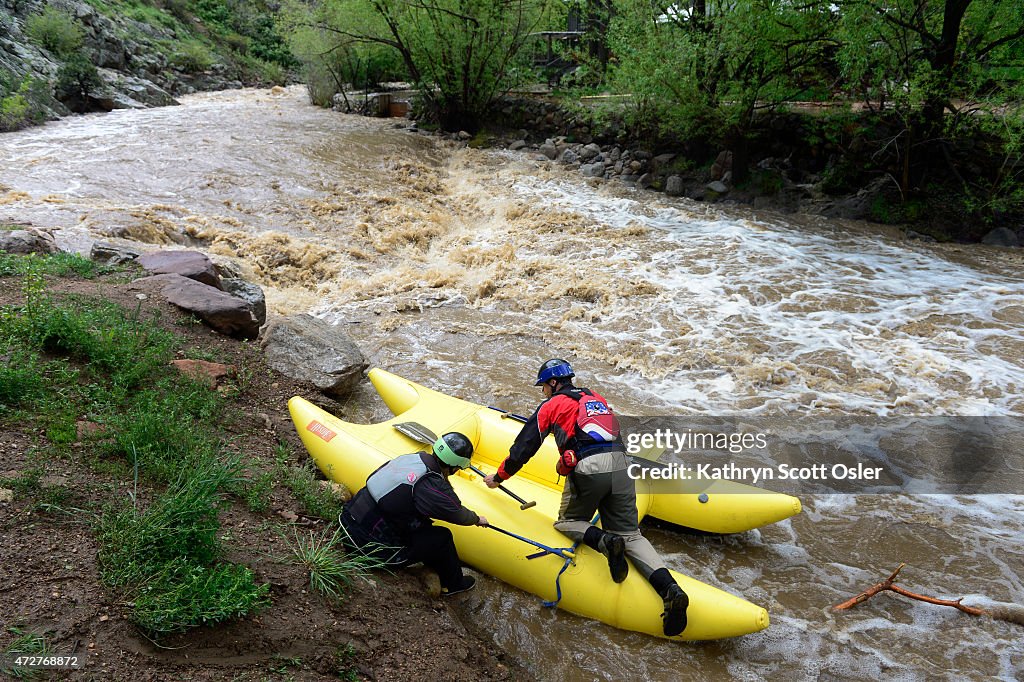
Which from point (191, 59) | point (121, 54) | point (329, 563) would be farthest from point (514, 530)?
point (191, 59)

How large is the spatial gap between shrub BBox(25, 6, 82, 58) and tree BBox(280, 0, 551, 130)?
18.9 ft

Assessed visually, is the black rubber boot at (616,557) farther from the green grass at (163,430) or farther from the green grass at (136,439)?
the green grass at (163,430)

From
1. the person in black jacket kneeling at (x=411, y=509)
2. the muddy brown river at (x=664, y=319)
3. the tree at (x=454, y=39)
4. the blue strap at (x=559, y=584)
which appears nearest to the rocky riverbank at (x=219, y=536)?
the person in black jacket kneeling at (x=411, y=509)

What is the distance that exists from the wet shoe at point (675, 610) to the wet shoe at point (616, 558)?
0.81ft

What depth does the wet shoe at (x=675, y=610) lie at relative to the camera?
2.98 m

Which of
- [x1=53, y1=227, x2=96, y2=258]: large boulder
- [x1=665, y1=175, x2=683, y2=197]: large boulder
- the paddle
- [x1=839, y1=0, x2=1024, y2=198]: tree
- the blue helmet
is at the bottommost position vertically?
the paddle

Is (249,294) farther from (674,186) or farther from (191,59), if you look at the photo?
(191,59)

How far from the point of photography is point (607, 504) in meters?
3.30

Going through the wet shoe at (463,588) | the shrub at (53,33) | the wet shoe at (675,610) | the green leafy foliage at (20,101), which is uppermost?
the shrub at (53,33)

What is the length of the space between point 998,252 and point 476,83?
11448 millimetres

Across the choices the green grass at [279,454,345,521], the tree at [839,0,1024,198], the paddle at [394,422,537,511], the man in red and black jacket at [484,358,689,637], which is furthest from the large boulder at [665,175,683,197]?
the green grass at [279,454,345,521]

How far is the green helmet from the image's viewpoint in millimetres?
3145

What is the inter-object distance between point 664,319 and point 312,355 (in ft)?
12.2

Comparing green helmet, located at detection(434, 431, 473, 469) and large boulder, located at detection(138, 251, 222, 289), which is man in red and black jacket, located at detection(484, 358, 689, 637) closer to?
green helmet, located at detection(434, 431, 473, 469)
